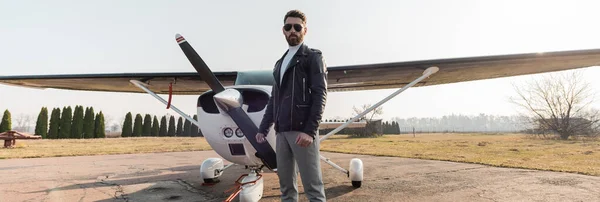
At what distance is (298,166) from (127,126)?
1658 inches

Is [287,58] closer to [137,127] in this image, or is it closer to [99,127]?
[99,127]

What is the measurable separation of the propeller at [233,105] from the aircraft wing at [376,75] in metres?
1.48

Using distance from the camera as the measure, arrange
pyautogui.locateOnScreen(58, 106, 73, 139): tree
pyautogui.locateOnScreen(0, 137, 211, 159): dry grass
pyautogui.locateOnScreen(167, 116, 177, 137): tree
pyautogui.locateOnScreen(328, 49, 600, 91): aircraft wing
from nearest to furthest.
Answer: pyautogui.locateOnScreen(328, 49, 600, 91): aircraft wing < pyautogui.locateOnScreen(0, 137, 211, 159): dry grass < pyautogui.locateOnScreen(58, 106, 73, 139): tree < pyautogui.locateOnScreen(167, 116, 177, 137): tree

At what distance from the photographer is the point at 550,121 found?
2438 cm

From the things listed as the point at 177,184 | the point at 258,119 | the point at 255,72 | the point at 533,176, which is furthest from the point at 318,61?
the point at 533,176

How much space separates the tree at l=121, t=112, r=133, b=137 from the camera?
1479 inches

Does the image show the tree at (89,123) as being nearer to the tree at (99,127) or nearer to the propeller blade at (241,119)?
the tree at (99,127)

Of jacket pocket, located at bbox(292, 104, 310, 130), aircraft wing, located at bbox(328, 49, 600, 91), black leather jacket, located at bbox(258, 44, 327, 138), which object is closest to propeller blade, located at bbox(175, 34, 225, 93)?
black leather jacket, located at bbox(258, 44, 327, 138)

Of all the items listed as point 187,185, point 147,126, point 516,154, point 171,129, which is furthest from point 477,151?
point 171,129

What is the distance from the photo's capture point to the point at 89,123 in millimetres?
32594

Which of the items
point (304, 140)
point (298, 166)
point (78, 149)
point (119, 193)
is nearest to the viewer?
point (304, 140)

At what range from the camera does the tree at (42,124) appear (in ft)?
99.6

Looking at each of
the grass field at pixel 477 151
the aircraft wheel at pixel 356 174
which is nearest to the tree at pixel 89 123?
the grass field at pixel 477 151

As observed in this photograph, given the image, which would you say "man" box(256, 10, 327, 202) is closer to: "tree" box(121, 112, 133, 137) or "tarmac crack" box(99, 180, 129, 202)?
"tarmac crack" box(99, 180, 129, 202)
